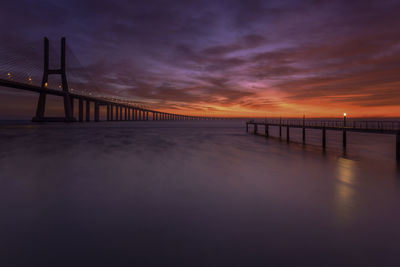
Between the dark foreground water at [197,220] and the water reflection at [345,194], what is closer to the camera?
the dark foreground water at [197,220]

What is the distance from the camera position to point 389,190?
37.6ft

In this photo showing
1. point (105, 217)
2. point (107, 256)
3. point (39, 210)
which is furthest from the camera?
point (39, 210)

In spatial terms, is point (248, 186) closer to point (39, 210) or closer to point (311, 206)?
point (311, 206)

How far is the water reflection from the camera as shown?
8.05m

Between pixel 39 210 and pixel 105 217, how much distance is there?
2.75 m

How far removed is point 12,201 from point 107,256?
6.46 meters

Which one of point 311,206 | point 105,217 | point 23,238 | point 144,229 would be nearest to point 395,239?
point 311,206

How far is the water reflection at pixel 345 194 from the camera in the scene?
26.4 ft

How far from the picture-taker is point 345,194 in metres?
10.6

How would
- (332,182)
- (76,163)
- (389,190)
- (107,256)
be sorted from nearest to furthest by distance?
(107,256)
(389,190)
(332,182)
(76,163)

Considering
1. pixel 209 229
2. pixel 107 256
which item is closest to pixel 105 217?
pixel 107 256

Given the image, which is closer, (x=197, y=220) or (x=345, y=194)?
(x=197, y=220)

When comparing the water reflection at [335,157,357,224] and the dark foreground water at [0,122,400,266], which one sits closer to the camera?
the dark foreground water at [0,122,400,266]

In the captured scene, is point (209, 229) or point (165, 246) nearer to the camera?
point (165, 246)
